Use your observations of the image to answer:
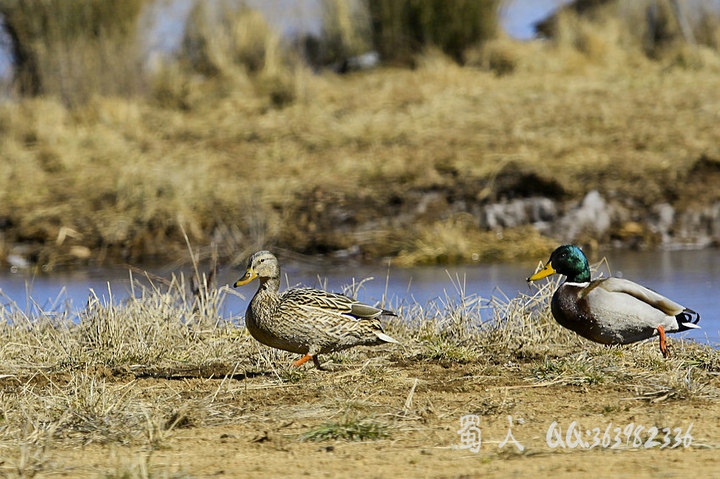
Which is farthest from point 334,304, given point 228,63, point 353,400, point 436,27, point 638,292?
point 436,27

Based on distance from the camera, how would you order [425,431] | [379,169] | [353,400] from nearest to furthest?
[425,431] → [353,400] → [379,169]

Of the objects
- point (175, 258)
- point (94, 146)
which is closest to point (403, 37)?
point (94, 146)

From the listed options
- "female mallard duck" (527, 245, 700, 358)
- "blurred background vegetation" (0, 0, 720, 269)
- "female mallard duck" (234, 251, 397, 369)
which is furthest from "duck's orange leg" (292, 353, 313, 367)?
"blurred background vegetation" (0, 0, 720, 269)

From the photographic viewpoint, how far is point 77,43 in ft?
60.2

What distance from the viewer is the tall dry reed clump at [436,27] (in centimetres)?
2000

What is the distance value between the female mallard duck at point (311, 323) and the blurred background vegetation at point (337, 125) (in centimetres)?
592

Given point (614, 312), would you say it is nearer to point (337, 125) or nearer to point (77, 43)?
point (337, 125)

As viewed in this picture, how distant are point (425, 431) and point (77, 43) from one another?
49.7 feet

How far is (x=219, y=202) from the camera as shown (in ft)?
47.2

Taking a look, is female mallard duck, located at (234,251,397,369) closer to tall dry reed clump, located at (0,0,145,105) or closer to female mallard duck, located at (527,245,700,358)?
female mallard duck, located at (527,245,700,358)

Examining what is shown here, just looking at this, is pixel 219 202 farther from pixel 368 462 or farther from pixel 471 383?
pixel 368 462

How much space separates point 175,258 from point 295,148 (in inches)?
137

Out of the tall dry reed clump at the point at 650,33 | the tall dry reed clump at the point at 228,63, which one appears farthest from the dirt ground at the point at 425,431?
the tall dry reed clump at the point at 650,33

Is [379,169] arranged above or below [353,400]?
below
